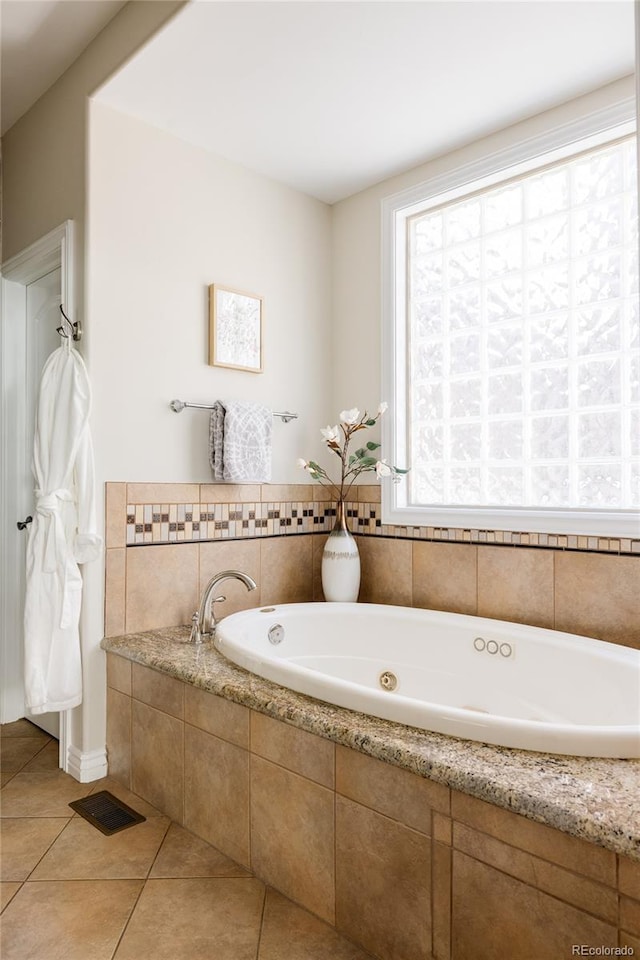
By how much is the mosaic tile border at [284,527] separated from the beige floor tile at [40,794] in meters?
0.91

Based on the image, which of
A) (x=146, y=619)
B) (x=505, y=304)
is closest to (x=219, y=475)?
(x=146, y=619)

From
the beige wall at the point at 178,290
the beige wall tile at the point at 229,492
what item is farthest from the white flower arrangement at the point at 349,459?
the beige wall tile at the point at 229,492

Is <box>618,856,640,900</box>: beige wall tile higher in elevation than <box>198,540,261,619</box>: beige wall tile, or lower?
lower

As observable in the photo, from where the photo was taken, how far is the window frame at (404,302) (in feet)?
7.47

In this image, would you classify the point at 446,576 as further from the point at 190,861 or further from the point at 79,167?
the point at 79,167

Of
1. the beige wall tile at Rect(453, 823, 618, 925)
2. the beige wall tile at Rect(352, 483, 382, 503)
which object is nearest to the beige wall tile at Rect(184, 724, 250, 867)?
the beige wall tile at Rect(453, 823, 618, 925)

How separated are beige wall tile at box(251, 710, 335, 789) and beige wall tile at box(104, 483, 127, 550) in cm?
99

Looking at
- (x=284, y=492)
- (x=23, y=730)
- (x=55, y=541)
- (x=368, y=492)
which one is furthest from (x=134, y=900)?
(x=368, y=492)

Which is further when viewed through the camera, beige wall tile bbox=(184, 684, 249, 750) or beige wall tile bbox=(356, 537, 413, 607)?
beige wall tile bbox=(356, 537, 413, 607)

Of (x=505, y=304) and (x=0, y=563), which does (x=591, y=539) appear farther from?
(x=0, y=563)

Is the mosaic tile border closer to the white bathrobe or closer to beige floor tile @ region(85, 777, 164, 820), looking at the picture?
the white bathrobe

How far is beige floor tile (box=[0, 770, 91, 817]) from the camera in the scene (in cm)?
213

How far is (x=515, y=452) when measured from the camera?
8.63ft

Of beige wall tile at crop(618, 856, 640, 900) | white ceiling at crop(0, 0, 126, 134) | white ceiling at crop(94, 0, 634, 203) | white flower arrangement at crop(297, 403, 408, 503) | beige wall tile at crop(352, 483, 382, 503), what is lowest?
beige wall tile at crop(618, 856, 640, 900)
